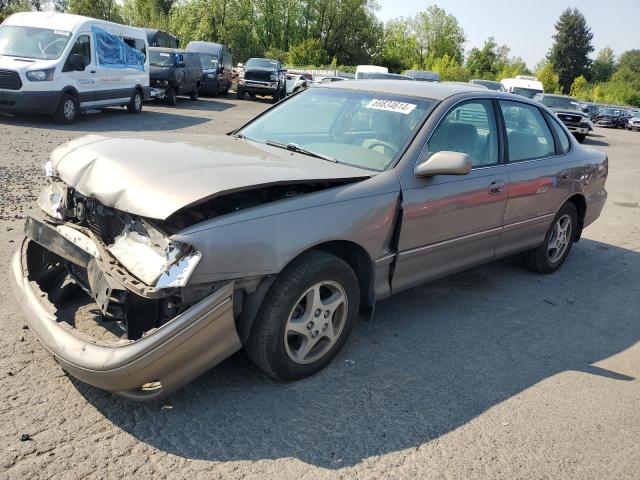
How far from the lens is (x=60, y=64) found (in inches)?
477

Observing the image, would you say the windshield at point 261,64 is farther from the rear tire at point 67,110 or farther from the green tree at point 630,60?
the green tree at point 630,60

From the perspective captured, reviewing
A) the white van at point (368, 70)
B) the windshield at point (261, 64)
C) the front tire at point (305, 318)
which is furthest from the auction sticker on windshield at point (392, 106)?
the windshield at point (261, 64)

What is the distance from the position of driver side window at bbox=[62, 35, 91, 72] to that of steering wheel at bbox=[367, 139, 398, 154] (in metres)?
10.6

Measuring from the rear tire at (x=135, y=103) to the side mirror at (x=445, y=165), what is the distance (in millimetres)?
13222

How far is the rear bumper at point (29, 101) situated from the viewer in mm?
11602

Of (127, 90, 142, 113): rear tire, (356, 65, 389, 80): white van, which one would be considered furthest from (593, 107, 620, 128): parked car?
(127, 90, 142, 113): rear tire

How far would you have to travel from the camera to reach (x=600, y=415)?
3328 millimetres

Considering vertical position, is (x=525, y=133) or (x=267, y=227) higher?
(x=525, y=133)

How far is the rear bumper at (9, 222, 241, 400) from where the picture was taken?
2.58 m

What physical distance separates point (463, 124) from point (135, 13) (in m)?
63.5

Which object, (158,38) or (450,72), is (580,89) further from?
(158,38)

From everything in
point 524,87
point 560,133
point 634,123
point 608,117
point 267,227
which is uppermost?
point 560,133

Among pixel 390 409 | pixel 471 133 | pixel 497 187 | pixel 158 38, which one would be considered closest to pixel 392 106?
pixel 471 133

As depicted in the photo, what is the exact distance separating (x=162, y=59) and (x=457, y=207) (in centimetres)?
1690
